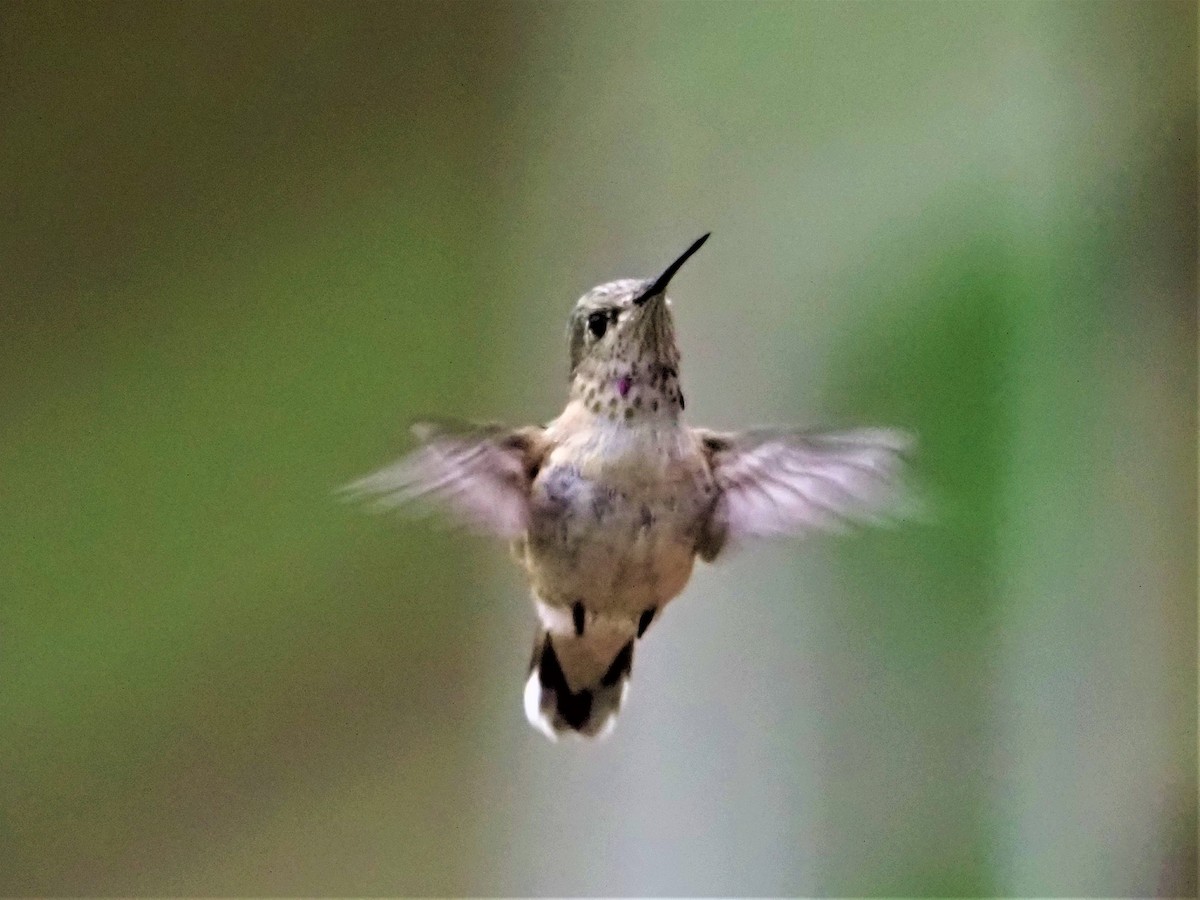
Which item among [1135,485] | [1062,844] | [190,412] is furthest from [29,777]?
[1135,485]

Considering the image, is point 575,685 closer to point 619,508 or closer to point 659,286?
point 619,508

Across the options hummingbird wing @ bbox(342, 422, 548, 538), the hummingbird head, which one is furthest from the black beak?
hummingbird wing @ bbox(342, 422, 548, 538)

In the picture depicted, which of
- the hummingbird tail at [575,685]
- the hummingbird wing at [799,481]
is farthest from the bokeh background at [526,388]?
the hummingbird wing at [799,481]

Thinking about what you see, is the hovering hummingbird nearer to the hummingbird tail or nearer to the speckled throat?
the speckled throat

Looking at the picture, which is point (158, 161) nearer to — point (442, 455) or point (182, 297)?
point (182, 297)

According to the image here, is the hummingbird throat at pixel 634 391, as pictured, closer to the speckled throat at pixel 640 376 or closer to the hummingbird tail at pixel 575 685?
the speckled throat at pixel 640 376

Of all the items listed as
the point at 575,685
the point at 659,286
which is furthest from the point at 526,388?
the point at 659,286
